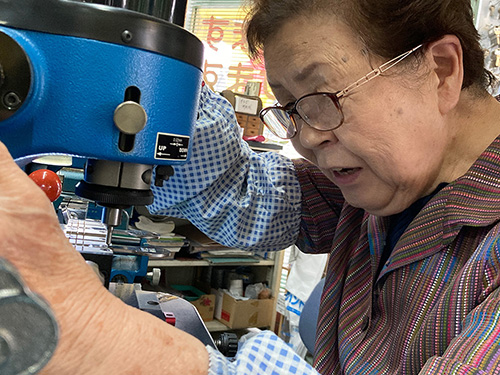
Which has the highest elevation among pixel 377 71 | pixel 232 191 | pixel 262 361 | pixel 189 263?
pixel 377 71

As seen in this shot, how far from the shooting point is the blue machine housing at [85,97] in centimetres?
63

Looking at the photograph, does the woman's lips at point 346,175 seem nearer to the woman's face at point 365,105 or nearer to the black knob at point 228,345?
the woman's face at point 365,105

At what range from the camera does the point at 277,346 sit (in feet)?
2.02

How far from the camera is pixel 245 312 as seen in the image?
10.3 feet

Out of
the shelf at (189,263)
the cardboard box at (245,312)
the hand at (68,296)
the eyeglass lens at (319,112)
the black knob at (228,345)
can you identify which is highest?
the eyeglass lens at (319,112)

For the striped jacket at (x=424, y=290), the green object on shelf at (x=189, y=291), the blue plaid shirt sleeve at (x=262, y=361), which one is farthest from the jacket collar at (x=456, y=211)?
the green object on shelf at (x=189, y=291)

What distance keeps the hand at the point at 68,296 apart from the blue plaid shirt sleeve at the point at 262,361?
64mm

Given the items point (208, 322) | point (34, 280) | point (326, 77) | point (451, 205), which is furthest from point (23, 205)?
point (208, 322)

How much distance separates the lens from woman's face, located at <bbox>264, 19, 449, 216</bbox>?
0.92 m

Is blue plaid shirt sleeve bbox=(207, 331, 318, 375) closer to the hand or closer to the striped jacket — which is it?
the hand

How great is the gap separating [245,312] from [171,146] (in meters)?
2.56

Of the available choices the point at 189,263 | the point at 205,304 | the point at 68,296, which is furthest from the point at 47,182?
the point at 205,304

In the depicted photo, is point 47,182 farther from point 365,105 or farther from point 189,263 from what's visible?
point 189,263

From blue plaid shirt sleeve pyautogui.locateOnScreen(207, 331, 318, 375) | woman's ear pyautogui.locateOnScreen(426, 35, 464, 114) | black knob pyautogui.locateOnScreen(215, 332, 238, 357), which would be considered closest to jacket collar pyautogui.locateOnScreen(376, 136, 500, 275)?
woman's ear pyautogui.locateOnScreen(426, 35, 464, 114)
